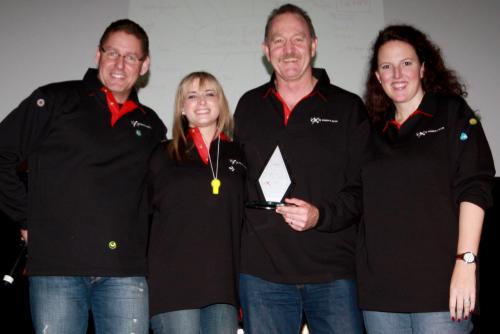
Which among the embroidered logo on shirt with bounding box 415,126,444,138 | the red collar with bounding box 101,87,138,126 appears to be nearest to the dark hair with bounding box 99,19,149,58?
the red collar with bounding box 101,87,138,126

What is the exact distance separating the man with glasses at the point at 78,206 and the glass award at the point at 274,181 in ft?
1.99

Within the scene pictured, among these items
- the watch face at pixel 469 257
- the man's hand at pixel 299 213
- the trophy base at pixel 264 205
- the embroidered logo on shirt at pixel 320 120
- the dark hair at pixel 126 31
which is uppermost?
the dark hair at pixel 126 31

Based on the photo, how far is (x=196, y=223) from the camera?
226 cm

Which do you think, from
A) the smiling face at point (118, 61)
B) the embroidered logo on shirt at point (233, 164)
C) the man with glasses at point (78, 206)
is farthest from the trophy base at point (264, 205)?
the smiling face at point (118, 61)

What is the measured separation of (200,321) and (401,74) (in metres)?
1.51

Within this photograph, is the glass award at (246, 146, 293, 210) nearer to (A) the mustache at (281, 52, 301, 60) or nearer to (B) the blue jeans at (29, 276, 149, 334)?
(A) the mustache at (281, 52, 301, 60)

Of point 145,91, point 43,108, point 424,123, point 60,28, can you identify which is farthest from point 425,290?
point 60,28

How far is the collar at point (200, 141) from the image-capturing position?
246cm

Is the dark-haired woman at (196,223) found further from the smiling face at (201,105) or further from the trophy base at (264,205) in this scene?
the trophy base at (264,205)

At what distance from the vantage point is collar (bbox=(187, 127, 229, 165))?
2.46 meters

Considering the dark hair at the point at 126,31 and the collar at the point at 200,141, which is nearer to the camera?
the collar at the point at 200,141

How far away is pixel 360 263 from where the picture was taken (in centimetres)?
230

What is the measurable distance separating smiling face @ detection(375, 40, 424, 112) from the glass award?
0.64 m

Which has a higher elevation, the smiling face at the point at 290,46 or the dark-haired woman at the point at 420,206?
the smiling face at the point at 290,46
